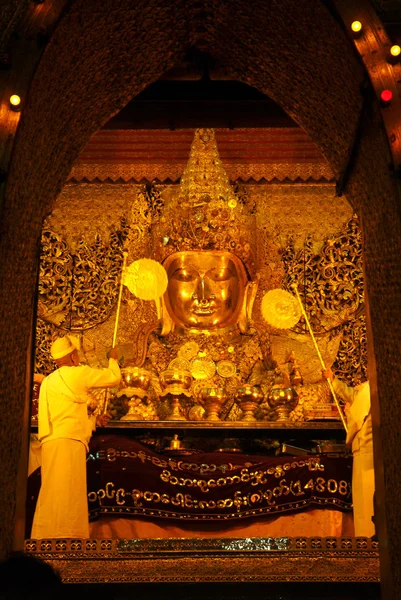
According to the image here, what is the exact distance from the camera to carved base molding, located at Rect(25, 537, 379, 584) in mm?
4578

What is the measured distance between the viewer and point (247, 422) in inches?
290

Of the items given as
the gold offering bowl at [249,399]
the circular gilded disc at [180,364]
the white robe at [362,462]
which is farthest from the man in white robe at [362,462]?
the circular gilded disc at [180,364]

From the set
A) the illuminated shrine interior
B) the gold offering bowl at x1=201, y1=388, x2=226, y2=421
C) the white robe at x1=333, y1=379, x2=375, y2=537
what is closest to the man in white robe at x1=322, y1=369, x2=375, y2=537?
the white robe at x1=333, y1=379, x2=375, y2=537

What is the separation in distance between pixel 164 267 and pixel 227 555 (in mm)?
3736

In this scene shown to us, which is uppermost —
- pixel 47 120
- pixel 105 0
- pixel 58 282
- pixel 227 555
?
pixel 58 282

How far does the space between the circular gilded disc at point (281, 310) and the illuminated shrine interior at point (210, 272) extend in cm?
1

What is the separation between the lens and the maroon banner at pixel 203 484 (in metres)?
5.96

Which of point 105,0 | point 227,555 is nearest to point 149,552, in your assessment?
point 227,555

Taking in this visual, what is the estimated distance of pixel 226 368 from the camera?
8.01m

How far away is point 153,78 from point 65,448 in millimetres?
2678

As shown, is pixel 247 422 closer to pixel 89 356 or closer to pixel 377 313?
pixel 89 356

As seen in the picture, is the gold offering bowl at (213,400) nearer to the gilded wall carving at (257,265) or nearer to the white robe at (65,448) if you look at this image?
the gilded wall carving at (257,265)

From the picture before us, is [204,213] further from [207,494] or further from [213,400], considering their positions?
[207,494]

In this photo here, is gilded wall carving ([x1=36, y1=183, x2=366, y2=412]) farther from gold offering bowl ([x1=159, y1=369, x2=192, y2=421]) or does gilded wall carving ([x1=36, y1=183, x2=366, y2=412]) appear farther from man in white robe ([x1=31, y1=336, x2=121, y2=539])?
man in white robe ([x1=31, y1=336, x2=121, y2=539])
